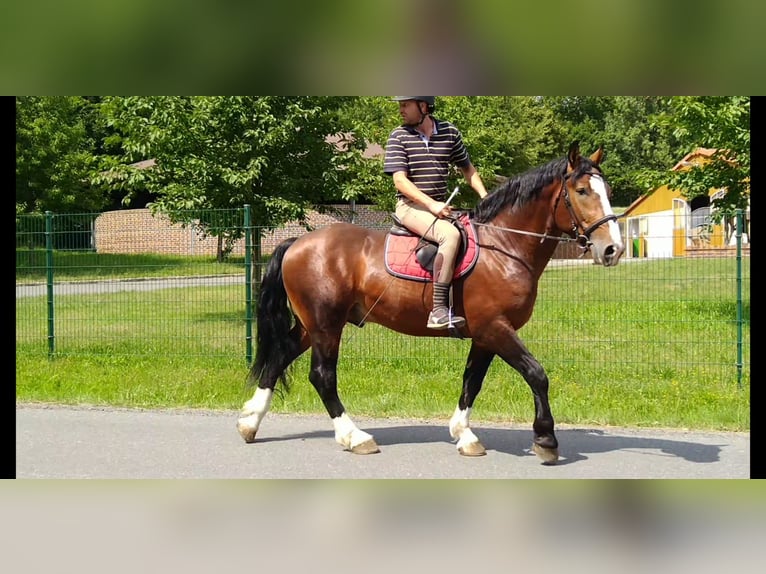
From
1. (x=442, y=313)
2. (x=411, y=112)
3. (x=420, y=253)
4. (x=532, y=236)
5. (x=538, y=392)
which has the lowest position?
(x=538, y=392)

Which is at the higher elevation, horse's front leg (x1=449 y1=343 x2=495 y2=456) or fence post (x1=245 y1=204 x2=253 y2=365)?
fence post (x1=245 y1=204 x2=253 y2=365)

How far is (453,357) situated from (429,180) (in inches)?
203

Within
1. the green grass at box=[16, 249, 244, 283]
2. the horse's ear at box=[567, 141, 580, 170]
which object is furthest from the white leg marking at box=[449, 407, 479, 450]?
the green grass at box=[16, 249, 244, 283]

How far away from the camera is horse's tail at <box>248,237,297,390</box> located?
27.1 ft

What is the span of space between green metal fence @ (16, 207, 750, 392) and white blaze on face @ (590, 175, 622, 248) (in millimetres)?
4407

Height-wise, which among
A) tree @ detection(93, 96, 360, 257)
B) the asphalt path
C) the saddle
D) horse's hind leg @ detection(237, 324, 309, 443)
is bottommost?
the asphalt path

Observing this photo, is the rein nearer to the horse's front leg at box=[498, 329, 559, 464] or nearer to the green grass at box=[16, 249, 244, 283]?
the horse's front leg at box=[498, 329, 559, 464]

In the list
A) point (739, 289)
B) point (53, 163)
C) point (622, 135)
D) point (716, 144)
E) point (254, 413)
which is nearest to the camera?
point (254, 413)

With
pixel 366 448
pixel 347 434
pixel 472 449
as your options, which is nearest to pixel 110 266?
pixel 347 434

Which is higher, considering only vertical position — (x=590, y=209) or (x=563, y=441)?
(x=590, y=209)

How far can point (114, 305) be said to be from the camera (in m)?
13.7

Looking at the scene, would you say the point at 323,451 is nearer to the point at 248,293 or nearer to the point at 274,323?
the point at 274,323

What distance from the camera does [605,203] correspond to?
22.0 ft
